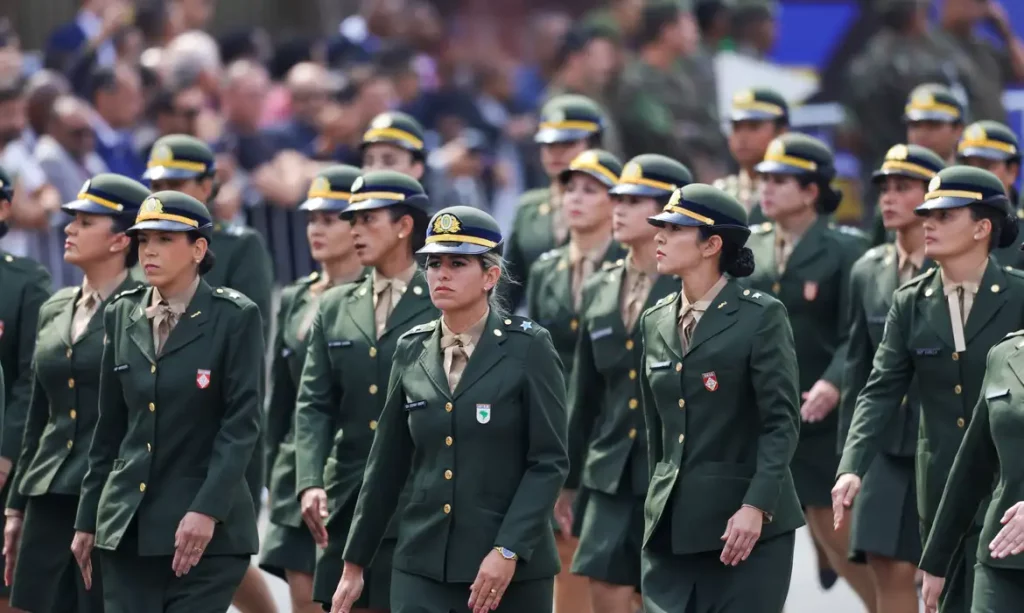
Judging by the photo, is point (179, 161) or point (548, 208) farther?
point (548, 208)

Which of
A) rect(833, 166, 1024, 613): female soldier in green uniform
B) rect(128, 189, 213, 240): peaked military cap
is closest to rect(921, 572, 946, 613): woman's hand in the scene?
rect(833, 166, 1024, 613): female soldier in green uniform

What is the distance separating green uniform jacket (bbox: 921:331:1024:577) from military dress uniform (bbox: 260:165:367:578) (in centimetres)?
324

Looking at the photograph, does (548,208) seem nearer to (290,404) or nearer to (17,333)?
(290,404)

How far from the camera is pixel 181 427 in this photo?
10023mm

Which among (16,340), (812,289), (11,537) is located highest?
(812,289)

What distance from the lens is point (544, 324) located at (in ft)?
40.6

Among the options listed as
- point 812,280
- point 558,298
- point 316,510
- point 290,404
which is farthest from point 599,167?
point 316,510

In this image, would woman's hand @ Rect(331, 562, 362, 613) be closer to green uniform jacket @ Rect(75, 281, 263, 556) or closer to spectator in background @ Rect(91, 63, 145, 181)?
green uniform jacket @ Rect(75, 281, 263, 556)

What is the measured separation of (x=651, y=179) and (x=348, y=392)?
74.5 inches

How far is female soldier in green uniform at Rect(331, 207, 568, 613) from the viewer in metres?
9.26

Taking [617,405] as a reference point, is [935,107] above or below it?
above

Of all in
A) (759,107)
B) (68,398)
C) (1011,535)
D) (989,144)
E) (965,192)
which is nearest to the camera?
(1011,535)

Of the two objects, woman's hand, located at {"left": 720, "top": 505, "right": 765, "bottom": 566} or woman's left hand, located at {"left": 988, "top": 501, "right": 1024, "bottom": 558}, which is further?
woman's hand, located at {"left": 720, "top": 505, "right": 765, "bottom": 566}

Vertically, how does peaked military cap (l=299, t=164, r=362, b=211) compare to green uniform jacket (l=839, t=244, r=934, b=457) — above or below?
above
